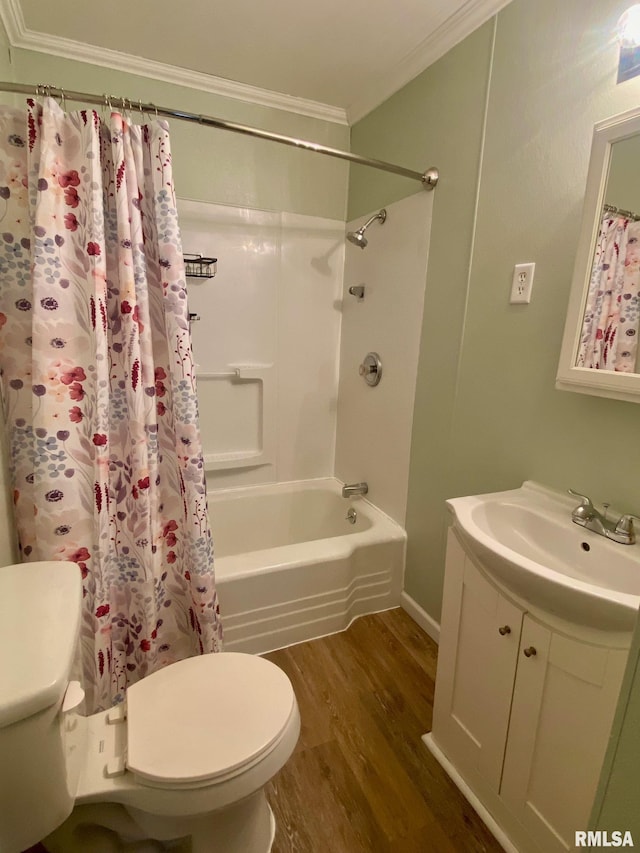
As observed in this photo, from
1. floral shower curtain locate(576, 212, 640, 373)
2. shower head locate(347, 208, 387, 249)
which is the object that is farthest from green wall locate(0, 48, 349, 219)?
floral shower curtain locate(576, 212, 640, 373)

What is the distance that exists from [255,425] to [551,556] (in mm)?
1670

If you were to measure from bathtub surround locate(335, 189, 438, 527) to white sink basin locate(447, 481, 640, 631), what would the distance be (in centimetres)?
75

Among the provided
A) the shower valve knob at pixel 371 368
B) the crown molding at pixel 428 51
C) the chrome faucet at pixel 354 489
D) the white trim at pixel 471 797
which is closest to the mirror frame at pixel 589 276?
the crown molding at pixel 428 51

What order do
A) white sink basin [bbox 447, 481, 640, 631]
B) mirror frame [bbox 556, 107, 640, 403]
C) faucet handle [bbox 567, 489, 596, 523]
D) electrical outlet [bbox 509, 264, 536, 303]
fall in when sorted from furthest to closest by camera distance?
electrical outlet [bbox 509, 264, 536, 303] → faucet handle [bbox 567, 489, 596, 523] → mirror frame [bbox 556, 107, 640, 403] → white sink basin [bbox 447, 481, 640, 631]

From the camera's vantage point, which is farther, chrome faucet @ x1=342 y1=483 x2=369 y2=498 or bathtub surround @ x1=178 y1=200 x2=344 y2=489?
chrome faucet @ x1=342 y1=483 x2=369 y2=498

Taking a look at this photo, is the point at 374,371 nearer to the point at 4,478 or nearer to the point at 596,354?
the point at 596,354

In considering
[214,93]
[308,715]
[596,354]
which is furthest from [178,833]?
[214,93]

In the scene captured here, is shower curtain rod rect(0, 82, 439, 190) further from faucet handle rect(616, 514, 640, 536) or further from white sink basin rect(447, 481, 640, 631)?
faucet handle rect(616, 514, 640, 536)

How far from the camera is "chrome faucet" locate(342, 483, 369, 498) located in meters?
2.32

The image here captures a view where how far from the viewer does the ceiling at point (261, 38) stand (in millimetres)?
1511

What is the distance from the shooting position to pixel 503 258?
1445mm

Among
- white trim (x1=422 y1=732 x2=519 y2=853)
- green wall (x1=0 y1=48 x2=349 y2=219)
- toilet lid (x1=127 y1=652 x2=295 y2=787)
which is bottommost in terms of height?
white trim (x1=422 y1=732 x2=519 y2=853)

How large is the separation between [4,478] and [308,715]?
124 centimetres

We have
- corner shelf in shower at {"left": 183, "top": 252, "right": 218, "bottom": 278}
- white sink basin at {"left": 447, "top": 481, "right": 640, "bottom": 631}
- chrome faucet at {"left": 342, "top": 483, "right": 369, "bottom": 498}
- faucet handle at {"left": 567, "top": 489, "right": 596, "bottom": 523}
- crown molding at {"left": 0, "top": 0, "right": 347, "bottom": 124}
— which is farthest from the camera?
chrome faucet at {"left": 342, "top": 483, "right": 369, "bottom": 498}
